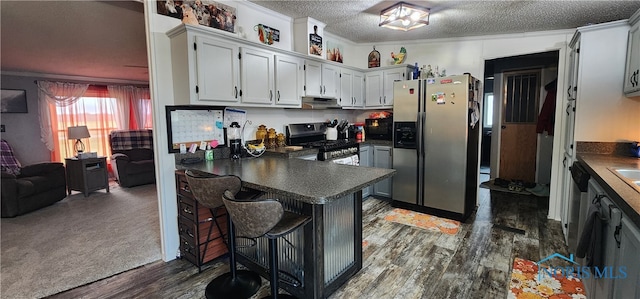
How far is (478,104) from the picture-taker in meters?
3.89

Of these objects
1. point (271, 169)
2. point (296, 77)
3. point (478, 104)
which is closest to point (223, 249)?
point (271, 169)

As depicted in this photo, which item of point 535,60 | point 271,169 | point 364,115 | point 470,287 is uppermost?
point 535,60

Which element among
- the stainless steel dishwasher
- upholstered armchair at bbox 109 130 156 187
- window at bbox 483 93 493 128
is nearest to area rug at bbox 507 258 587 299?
the stainless steel dishwasher

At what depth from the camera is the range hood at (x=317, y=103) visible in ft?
12.2

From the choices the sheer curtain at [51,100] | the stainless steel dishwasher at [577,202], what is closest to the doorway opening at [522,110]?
the stainless steel dishwasher at [577,202]

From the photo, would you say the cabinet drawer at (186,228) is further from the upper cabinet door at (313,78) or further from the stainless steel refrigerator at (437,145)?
the stainless steel refrigerator at (437,145)

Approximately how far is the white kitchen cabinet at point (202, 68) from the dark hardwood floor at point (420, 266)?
150 centimetres

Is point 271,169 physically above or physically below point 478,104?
below

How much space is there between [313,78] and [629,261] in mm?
3223

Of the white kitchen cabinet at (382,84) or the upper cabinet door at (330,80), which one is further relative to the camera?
the white kitchen cabinet at (382,84)

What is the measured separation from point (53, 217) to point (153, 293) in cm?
304

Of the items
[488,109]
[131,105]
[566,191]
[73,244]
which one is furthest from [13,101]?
[488,109]

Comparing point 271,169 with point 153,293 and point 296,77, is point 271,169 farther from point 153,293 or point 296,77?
point 296,77

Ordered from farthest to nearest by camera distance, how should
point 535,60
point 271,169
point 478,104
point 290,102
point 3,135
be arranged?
1. point 3,135
2. point 535,60
3. point 478,104
4. point 290,102
5. point 271,169
